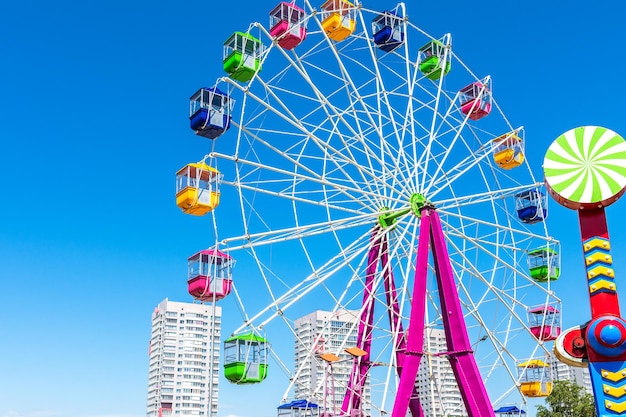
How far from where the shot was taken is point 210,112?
894 inches

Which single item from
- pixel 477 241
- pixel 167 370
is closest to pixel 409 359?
pixel 477 241

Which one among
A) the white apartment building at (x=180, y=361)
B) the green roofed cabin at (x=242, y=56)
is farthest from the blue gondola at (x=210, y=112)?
the white apartment building at (x=180, y=361)

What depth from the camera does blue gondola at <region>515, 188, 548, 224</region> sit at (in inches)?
1113

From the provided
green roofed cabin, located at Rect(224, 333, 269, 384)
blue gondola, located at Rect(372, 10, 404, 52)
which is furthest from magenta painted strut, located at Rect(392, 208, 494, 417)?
blue gondola, located at Rect(372, 10, 404, 52)

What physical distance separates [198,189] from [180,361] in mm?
102148

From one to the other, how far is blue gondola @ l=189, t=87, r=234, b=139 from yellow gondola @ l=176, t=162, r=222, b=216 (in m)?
1.12

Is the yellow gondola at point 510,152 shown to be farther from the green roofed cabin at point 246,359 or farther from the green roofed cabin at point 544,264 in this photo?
the green roofed cabin at point 246,359

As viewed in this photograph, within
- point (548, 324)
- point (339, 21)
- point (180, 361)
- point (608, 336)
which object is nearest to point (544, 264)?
point (548, 324)

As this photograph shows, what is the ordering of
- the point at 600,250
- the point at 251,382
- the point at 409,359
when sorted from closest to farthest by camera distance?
the point at 600,250
the point at 409,359
the point at 251,382

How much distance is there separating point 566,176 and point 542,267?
49.0 ft

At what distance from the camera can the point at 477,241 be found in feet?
82.7

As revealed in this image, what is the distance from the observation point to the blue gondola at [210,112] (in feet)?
74.5

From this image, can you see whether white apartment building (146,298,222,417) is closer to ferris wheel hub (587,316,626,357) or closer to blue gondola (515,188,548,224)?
blue gondola (515,188,548,224)

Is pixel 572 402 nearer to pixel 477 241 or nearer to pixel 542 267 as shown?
pixel 542 267
